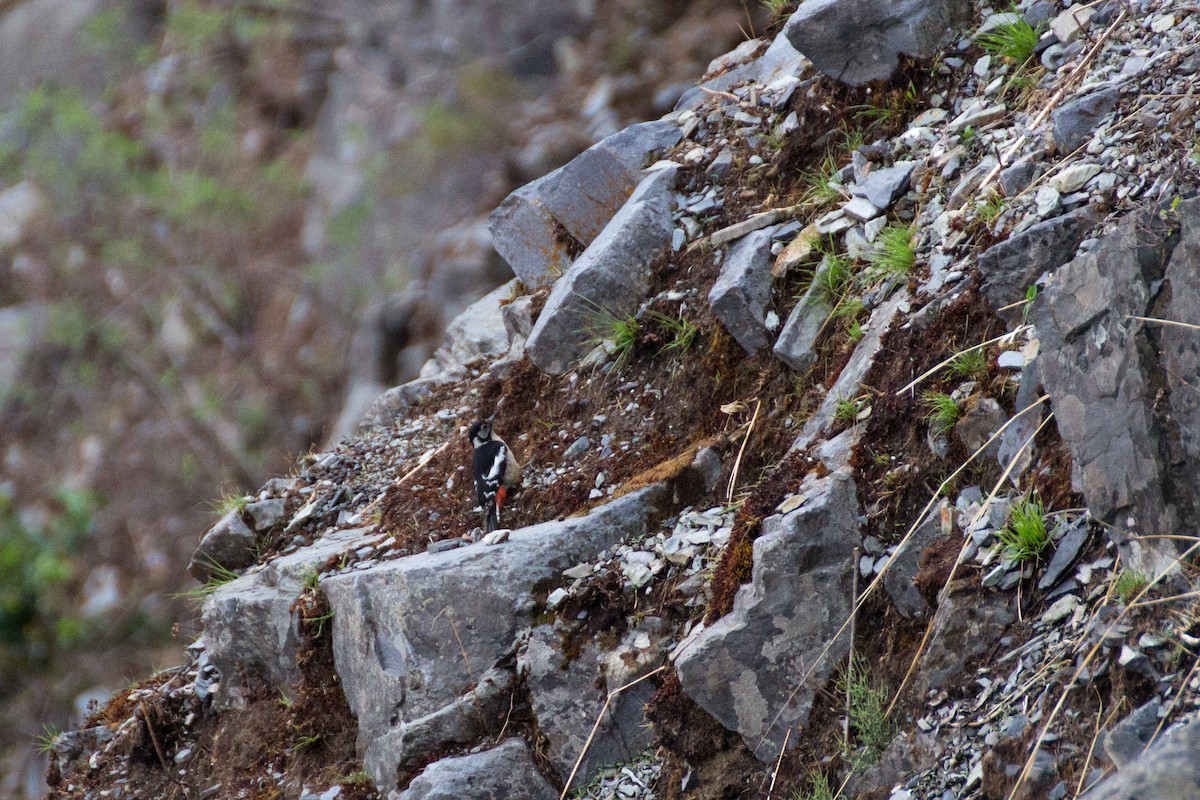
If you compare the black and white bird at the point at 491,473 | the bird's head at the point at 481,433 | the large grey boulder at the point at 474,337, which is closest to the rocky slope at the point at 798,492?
the black and white bird at the point at 491,473

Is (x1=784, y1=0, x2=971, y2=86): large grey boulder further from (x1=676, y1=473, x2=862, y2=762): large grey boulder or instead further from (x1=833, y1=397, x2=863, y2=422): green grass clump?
(x1=676, y1=473, x2=862, y2=762): large grey boulder

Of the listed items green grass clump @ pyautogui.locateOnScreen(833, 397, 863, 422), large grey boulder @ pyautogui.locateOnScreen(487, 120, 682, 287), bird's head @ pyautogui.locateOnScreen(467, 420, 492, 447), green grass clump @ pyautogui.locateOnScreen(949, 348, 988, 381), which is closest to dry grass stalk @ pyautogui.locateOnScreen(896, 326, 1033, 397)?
green grass clump @ pyautogui.locateOnScreen(949, 348, 988, 381)

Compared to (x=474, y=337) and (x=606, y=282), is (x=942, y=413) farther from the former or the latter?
(x=474, y=337)

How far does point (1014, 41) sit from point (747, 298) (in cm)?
191

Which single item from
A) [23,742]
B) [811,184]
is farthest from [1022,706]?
[23,742]

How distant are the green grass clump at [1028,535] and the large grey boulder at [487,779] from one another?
7.47 ft

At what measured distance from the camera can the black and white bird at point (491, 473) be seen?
226 inches

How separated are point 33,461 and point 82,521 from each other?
5.59ft

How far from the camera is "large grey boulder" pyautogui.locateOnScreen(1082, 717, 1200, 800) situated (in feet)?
7.13

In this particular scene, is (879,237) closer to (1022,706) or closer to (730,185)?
(730,185)

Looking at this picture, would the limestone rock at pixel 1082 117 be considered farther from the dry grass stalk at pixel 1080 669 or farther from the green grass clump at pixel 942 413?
the dry grass stalk at pixel 1080 669

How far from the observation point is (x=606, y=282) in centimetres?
615

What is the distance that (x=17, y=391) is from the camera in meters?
16.6

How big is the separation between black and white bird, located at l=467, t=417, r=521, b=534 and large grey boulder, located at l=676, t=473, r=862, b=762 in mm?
1820
